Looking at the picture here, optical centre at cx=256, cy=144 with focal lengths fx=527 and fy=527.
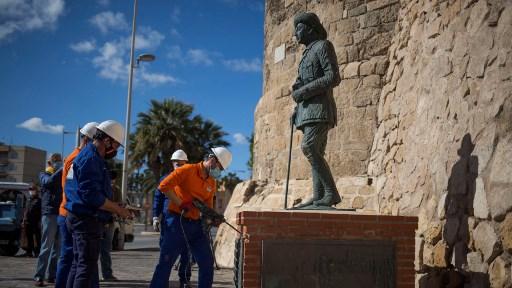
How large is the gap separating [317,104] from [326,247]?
60.6 inches

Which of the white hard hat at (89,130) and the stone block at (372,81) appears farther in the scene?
the stone block at (372,81)

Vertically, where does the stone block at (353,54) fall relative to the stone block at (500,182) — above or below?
above

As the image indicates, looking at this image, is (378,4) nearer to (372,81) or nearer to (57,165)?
(372,81)

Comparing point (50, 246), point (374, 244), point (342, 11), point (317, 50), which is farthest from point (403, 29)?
point (50, 246)

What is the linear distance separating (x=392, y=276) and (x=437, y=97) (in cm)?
269

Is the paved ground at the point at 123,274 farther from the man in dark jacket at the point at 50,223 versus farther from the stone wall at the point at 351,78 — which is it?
the stone wall at the point at 351,78

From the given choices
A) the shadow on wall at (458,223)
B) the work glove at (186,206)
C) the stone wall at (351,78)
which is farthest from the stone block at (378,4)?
the work glove at (186,206)

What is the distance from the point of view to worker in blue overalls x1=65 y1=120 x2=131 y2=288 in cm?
455

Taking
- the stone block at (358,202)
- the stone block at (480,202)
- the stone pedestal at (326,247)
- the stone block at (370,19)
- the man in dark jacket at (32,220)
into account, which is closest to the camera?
the stone pedestal at (326,247)

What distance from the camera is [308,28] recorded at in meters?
5.69

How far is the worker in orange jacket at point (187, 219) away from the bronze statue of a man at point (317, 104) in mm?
1063

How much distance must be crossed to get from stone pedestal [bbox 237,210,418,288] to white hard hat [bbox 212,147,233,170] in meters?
1.26

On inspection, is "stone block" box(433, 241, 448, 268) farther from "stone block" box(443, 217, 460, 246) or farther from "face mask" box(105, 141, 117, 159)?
"face mask" box(105, 141, 117, 159)

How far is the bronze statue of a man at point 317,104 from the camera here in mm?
5434
